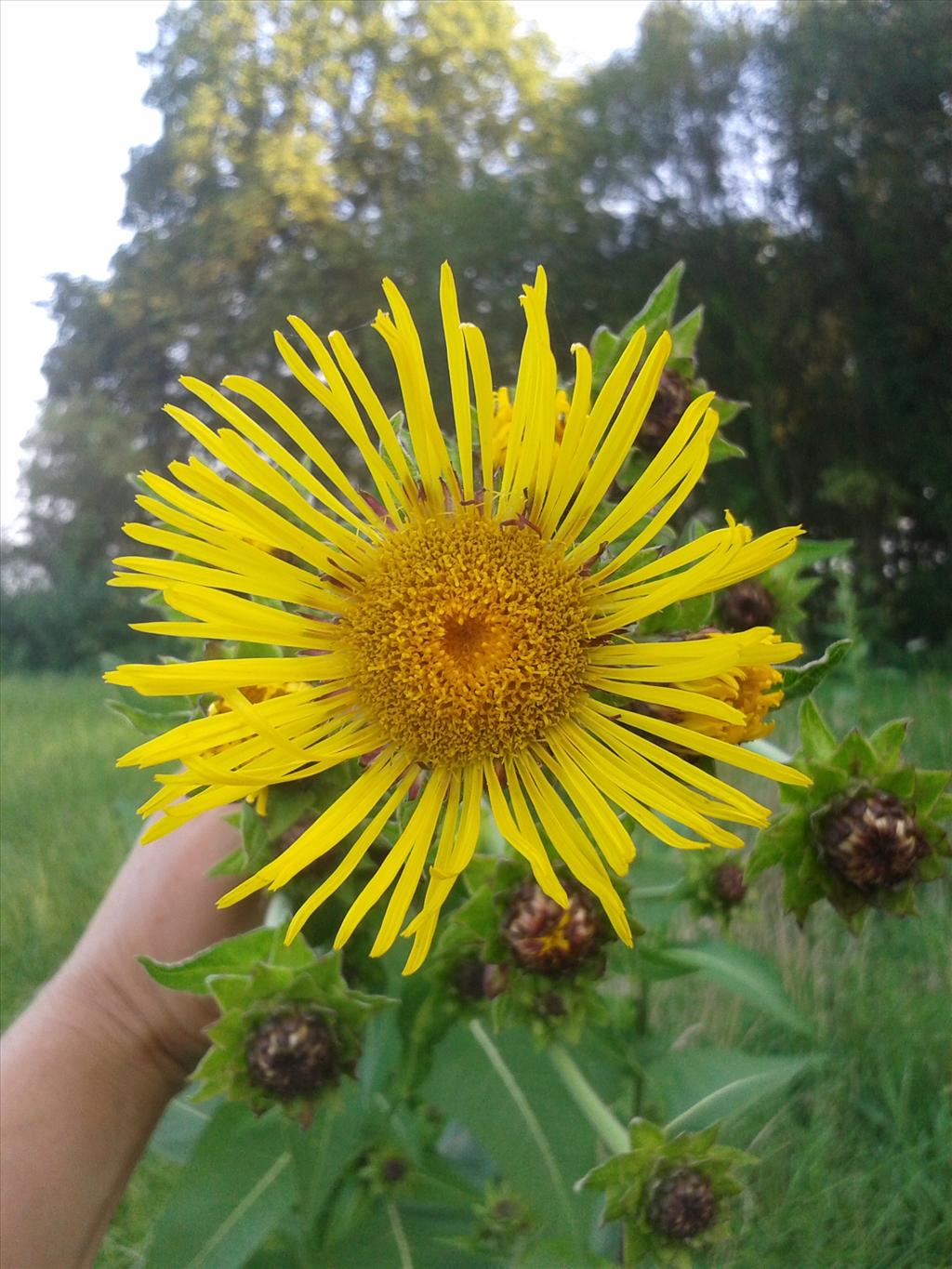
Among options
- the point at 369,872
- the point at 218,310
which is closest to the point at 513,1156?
the point at 369,872

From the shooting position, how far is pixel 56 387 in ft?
6.16

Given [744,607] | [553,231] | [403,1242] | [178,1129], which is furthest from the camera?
[553,231]

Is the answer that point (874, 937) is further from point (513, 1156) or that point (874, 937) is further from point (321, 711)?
point (321, 711)

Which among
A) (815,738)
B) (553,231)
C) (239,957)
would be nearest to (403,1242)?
(239,957)

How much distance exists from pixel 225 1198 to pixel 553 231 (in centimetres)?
396

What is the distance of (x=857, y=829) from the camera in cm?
74

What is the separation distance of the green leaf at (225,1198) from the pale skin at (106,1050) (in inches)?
6.1

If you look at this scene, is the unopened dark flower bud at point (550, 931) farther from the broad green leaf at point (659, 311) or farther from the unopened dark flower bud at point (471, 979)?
the broad green leaf at point (659, 311)

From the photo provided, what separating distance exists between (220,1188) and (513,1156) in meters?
0.27

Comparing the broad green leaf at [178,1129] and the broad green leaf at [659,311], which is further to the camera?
the broad green leaf at [178,1129]

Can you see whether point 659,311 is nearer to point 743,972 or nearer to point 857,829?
point 857,829

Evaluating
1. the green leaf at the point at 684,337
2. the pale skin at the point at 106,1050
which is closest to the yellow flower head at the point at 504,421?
the green leaf at the point at 684,337

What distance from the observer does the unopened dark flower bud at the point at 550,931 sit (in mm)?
771

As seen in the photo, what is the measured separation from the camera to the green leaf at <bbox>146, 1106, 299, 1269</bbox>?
2.75 feet
